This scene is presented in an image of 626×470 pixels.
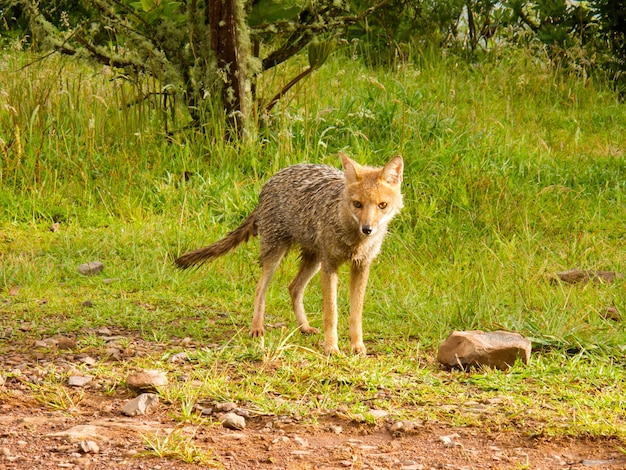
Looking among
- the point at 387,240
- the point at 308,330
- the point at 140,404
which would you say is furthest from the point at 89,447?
the point at 387,240

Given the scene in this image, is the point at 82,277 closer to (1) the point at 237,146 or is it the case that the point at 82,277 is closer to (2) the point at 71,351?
(2) the point at 71,351

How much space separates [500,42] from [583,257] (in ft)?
18.3

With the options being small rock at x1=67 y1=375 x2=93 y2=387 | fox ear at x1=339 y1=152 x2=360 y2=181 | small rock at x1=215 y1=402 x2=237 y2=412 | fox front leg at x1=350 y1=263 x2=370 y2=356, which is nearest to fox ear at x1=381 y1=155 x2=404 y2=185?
fox ear at x1=339 y1=152 x2=360 y2=181

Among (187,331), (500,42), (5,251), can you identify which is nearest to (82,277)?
(5,251)

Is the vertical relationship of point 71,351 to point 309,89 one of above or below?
below

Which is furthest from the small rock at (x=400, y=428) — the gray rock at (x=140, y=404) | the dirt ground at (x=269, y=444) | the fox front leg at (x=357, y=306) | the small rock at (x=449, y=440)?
the fox front leg at (x=357, y=306)

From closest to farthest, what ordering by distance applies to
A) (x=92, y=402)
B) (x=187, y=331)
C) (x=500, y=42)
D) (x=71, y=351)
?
(x=92, y=402)
(x=71, y=351)
(x=187, y=331)
(x=500, y=42)

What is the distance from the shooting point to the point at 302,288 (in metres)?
5.39

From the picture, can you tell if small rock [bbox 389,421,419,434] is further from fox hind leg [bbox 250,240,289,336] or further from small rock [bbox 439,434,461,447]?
fox hind leg [bbox 250,240,289,336]

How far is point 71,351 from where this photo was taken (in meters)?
4.58

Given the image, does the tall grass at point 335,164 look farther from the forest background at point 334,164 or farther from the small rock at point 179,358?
the small rock at point 179,358

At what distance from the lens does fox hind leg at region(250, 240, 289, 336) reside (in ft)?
16.9

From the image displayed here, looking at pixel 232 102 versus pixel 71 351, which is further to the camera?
pixel 232 102

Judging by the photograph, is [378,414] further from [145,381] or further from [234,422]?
[145,381]
